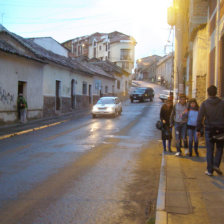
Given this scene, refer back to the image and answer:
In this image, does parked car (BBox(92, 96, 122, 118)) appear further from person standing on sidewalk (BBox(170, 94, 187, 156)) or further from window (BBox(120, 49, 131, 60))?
window (BBox(120, 49, 131, 60))

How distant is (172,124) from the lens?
897 cm

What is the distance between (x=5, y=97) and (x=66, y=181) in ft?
44.3

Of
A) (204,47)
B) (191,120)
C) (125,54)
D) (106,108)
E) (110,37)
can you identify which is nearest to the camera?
(191,120)

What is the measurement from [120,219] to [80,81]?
98.0 ft

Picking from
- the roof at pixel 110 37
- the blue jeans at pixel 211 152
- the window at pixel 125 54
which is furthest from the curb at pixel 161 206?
the roof at pixel 110 37

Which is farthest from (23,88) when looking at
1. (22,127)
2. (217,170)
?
(217,170)

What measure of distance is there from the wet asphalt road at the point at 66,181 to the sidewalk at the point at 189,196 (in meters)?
0.52

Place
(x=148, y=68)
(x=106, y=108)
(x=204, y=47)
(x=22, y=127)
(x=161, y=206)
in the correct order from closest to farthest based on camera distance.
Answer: (x=161, y=206)
(x=204, y=47)
(x=22, y=127)
(x=106, y=108)
(x=148, y=68)

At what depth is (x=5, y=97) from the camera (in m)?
18.1

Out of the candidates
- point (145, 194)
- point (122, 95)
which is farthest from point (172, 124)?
point (122, 95)

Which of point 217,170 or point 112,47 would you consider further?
point 112,47

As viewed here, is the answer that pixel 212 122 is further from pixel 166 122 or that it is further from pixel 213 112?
pixel 166 122

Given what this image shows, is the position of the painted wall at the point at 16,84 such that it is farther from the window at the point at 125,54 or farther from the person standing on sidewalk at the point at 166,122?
the window at the point at 125,54

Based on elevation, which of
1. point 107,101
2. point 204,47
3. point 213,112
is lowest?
point 213,112
